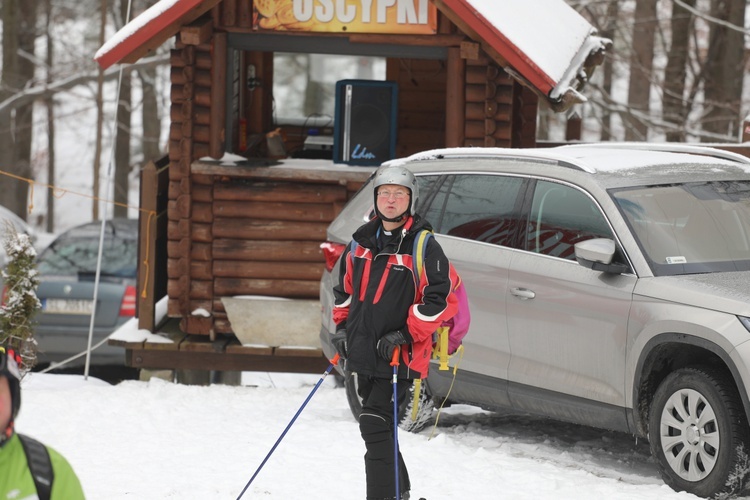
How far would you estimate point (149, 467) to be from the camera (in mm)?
7527

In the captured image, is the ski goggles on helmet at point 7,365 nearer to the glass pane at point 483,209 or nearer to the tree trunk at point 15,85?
the glass pane at point 483,209

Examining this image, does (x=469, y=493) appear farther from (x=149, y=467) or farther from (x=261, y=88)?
(x=261, y=88)

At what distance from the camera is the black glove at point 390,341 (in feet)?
19.3

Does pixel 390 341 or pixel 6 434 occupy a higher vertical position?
pixel 6 434

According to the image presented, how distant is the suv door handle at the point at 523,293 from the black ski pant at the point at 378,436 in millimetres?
1649

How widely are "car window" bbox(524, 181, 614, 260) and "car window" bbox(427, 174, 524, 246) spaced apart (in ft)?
0.56

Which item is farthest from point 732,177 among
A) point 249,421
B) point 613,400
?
point 249,421

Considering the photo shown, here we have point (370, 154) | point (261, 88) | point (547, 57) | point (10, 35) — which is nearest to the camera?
point (547, 57)

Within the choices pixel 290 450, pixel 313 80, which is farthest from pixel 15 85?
pixel 290 450

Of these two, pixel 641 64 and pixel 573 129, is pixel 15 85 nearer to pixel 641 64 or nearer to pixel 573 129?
pixel 641 64

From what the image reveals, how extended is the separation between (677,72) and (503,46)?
11.6 m

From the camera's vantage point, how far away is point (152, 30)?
11.1 metres

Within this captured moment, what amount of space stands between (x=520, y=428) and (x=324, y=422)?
4.33 ft

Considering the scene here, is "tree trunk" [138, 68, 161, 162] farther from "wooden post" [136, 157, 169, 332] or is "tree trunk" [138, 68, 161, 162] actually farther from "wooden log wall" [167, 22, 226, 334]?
"wooden log wall" [167, 22, 226, 334]
